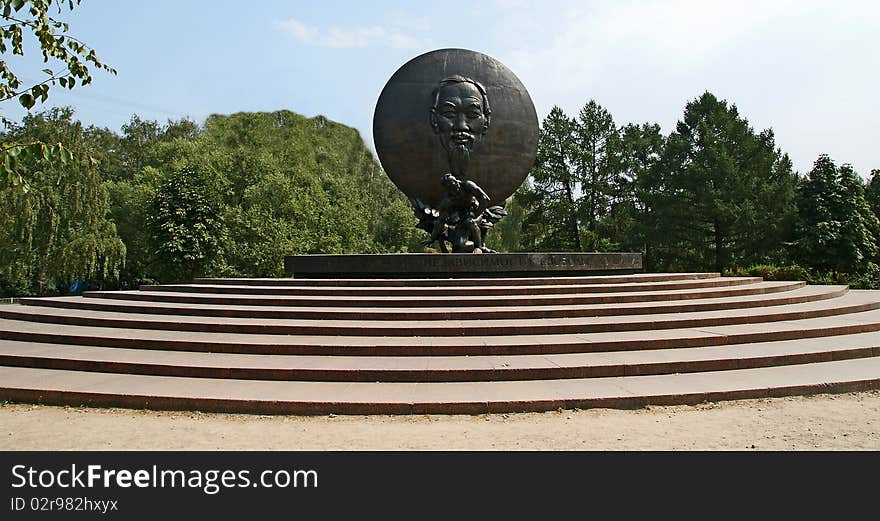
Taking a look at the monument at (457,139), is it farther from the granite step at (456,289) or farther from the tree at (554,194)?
the tree at (554,194)

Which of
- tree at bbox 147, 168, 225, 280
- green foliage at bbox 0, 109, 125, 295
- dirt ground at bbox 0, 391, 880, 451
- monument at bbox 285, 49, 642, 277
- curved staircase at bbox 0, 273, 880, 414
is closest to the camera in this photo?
dirt ground at bbox 0, 391, 880, 451

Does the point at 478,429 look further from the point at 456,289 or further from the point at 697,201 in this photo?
the point at 697,201

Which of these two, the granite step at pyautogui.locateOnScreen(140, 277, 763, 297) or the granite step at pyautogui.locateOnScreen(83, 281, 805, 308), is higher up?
the granite step at pyautogui.locateOnScreen(140, 277, 763, 297)

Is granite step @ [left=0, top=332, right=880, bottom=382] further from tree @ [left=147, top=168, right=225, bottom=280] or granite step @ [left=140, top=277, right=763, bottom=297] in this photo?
tree @ [left=147, top=168, right=225, bottom=280]

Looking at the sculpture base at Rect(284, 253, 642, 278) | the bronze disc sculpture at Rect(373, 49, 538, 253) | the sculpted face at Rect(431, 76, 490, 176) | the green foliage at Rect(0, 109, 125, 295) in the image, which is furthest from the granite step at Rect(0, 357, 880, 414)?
the green foliage at Rect(0, 109, 125, 295)

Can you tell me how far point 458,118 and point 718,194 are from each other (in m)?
25.4

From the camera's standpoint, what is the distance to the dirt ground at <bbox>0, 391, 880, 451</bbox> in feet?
17.3

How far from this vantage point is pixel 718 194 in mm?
34188

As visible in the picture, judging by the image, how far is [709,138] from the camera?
119 feet

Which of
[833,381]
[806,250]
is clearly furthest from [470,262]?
[806,250]

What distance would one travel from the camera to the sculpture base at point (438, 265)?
12719 millimetres

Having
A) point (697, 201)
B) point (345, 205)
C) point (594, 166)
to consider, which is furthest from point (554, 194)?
point (345, 205)

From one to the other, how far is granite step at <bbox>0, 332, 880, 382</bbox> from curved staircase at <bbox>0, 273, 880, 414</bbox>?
0.7 inches

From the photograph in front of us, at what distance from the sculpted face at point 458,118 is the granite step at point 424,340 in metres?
7.85
